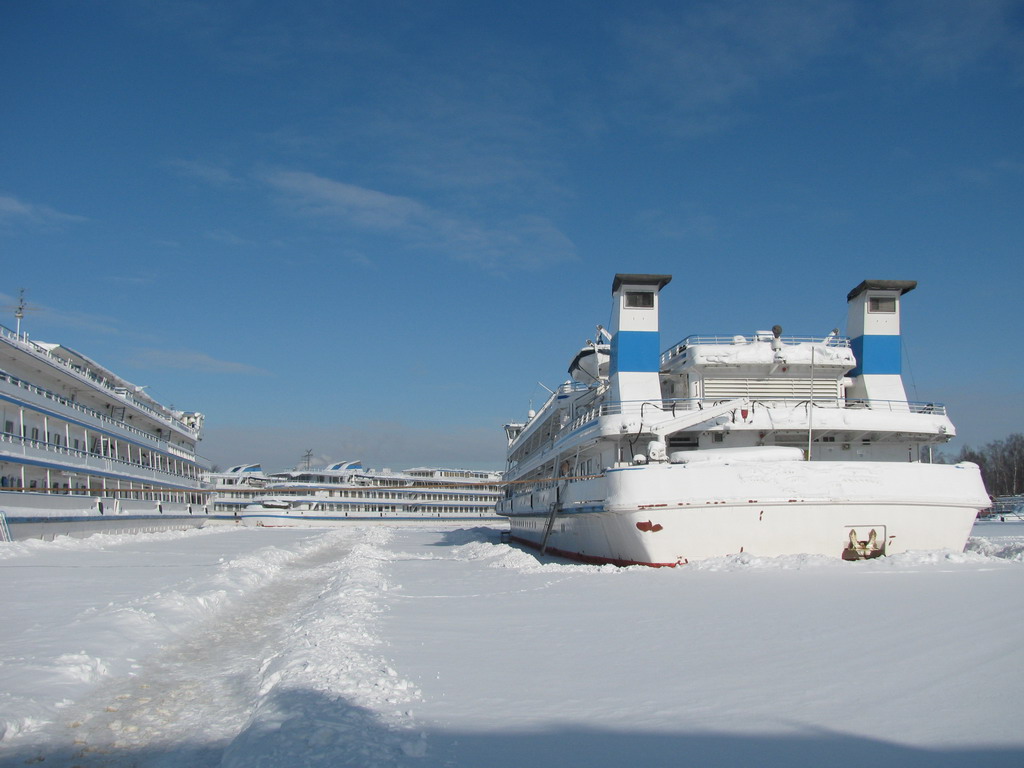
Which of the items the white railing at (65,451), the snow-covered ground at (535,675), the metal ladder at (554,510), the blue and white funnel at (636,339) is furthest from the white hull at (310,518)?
the snow-covered ground at (535,675)

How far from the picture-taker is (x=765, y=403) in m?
19.8

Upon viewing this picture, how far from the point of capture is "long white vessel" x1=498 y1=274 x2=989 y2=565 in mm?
16938

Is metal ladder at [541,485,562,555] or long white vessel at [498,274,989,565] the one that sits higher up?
long white vessel at [498,274,989,565]

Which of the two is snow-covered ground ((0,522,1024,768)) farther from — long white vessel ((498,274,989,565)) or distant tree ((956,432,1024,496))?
distant tree ((956,432,1024,496))

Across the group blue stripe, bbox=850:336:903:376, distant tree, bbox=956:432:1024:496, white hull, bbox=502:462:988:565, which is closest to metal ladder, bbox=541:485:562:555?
white hull, bbox=502:462:988:565

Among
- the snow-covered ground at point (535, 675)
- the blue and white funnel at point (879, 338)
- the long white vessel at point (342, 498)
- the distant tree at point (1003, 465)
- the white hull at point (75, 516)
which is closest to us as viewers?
the snow-covered ground at point (535, 675)

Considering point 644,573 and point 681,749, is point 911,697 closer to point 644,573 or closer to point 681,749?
point 681,749

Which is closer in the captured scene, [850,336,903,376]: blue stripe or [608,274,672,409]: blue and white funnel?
[608,274,672,409]: blue and white funnel

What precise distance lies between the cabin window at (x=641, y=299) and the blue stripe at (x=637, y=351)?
3.04 feet

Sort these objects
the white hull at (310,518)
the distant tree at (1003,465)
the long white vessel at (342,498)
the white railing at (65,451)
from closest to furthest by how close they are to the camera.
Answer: the white railing at (65,451), the white hull at (310,518), the long white vessel at (342,498), the distant tree at (1003,465)

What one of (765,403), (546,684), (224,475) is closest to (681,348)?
(765,403)

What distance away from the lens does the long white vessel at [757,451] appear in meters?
16.9

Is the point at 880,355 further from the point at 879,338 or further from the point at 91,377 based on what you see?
the point at 91,377

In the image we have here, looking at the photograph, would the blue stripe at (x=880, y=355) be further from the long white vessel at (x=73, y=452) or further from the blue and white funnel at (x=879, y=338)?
the long white vessel at (x=73, y=452)
